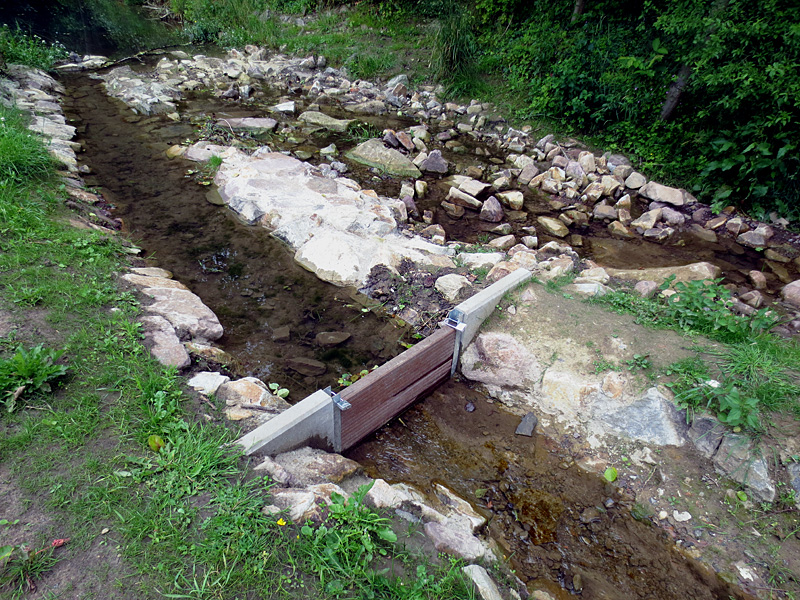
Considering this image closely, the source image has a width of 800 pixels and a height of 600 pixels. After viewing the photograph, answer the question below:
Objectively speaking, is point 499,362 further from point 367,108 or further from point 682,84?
point 367,108

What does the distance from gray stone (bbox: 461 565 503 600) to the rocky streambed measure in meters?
0.18

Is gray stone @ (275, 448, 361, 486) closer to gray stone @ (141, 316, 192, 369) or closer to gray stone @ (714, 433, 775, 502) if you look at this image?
gray stone @ (141, 316, 192, 369)

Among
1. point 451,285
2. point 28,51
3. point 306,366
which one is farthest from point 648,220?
point 28,51

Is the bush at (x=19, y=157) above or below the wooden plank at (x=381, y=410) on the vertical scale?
above

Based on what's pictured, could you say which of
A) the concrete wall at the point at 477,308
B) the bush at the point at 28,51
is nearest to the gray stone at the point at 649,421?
the concrete wall at the point at 477,308

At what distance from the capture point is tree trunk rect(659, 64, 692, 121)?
7078 millimetres

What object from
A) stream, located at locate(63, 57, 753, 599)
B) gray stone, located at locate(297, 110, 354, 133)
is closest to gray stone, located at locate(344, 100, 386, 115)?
gray stone, located at locate(297, 110, 354, 133)

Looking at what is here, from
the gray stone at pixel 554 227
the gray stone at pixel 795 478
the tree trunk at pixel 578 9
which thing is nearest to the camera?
the gray stone at pixel 795 478

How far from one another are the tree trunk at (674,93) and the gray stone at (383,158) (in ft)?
13.4

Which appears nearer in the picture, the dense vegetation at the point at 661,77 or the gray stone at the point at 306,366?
the gray stone at the point at 306,366

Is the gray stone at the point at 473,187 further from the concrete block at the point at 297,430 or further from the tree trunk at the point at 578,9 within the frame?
the tree trunk at the point at 578,9

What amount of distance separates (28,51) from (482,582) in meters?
13.4

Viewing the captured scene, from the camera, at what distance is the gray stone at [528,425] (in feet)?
11.2

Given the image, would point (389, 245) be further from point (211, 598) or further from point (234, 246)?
point (211, 598)
